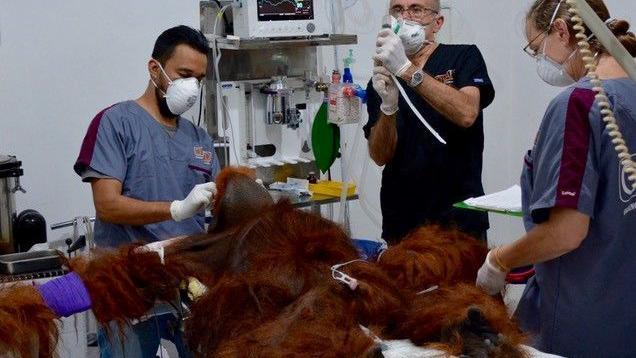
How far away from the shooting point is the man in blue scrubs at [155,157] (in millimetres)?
2471

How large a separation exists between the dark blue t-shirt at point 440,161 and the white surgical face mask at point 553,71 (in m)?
0.64

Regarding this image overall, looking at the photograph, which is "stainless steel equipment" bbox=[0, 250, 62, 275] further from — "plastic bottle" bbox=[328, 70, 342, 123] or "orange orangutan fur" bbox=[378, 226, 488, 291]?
"plastic bottle" bbox=[328, 70, 342, 123]

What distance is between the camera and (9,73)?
3.59m

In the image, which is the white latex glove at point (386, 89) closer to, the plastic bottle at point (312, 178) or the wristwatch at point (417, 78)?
the wristwatch at point (417, 78)

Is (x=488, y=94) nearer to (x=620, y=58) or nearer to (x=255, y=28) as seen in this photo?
(x=255, y=28)

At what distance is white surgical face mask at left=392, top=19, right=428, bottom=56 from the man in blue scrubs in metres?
0.63

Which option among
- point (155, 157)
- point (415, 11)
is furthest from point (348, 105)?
point (155, 157)

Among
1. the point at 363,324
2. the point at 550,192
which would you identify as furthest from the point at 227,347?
the point at 550,192

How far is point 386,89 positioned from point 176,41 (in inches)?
26.9

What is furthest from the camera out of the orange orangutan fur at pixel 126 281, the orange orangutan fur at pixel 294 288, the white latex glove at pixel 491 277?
the white latex glove at pixel 491 277

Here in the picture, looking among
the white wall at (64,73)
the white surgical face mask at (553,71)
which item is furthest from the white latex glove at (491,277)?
the white wall at (64,73)

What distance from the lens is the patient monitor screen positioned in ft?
11.4

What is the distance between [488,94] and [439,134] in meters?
0.22

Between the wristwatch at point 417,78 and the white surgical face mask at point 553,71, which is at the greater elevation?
the white surgical face mask at point 553,71
